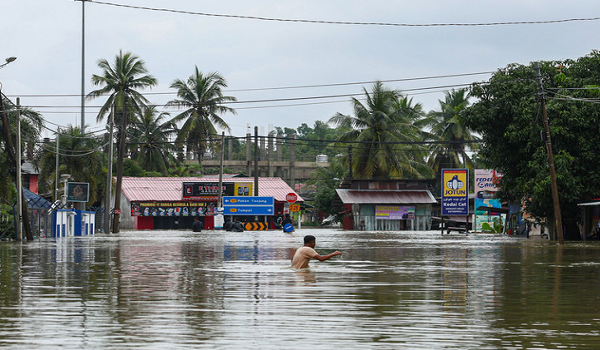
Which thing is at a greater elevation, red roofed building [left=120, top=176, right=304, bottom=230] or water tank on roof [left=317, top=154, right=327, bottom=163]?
water tank on roof [left=317, top=154, right=327, bottom=163]

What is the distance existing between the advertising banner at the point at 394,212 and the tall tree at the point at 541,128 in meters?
32.4

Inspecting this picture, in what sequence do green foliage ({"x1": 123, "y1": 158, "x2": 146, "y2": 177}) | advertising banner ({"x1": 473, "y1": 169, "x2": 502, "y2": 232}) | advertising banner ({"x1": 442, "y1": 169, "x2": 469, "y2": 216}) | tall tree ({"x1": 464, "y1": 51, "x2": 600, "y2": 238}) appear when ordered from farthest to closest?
1. green foliage ({"x1": 123, "y1": 158, "x2": 146, "y2": 177})
2. advertising banner ({"x1": 473, "y1": 169, "x2": 502, "y2": 232})
3. advertising banner ({"x1": 442, "y1": 169, "x2": 469, "y2": 216})
4. tall tree ({"x1": 464, "y1": 51, "x2": 600, "y2": 238})

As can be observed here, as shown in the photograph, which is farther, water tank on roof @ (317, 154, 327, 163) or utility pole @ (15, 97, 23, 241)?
water tank on roof @ (317, 154, 327, 163)

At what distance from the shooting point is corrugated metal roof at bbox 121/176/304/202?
7675 centimetres

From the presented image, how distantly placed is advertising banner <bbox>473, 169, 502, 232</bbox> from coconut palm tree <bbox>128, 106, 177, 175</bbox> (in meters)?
31.4

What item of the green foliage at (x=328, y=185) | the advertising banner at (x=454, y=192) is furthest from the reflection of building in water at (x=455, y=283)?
the green foliage at (x=328, y=185)

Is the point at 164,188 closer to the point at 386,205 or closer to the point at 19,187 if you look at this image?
the point at 386,205

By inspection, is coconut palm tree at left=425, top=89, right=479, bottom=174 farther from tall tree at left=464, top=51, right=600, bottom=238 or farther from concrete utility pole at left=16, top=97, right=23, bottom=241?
concrete utility pole at left=16, top=97, right=23, bottom=241

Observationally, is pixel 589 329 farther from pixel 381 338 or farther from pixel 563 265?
pixel 563 265

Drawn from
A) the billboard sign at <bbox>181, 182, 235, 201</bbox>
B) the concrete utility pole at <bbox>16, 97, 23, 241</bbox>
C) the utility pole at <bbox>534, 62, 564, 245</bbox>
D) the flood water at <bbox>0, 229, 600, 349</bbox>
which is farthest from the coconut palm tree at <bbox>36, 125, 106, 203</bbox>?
the flood water at <bbox>0, 229, 600, 349</bbox>

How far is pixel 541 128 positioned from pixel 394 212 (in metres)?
37.1

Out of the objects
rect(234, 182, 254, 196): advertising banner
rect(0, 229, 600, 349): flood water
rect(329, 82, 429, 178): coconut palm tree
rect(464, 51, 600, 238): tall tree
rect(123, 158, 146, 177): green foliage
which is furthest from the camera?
rect(123, 158, 146, 177): green foliage

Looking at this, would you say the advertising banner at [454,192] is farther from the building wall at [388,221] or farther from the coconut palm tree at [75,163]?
the coconut palm tree at [75,163]

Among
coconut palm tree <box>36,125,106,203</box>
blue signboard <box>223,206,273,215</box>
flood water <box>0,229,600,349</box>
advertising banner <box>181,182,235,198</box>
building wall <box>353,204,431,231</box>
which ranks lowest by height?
flood water <box>0,229,600,349</box>
